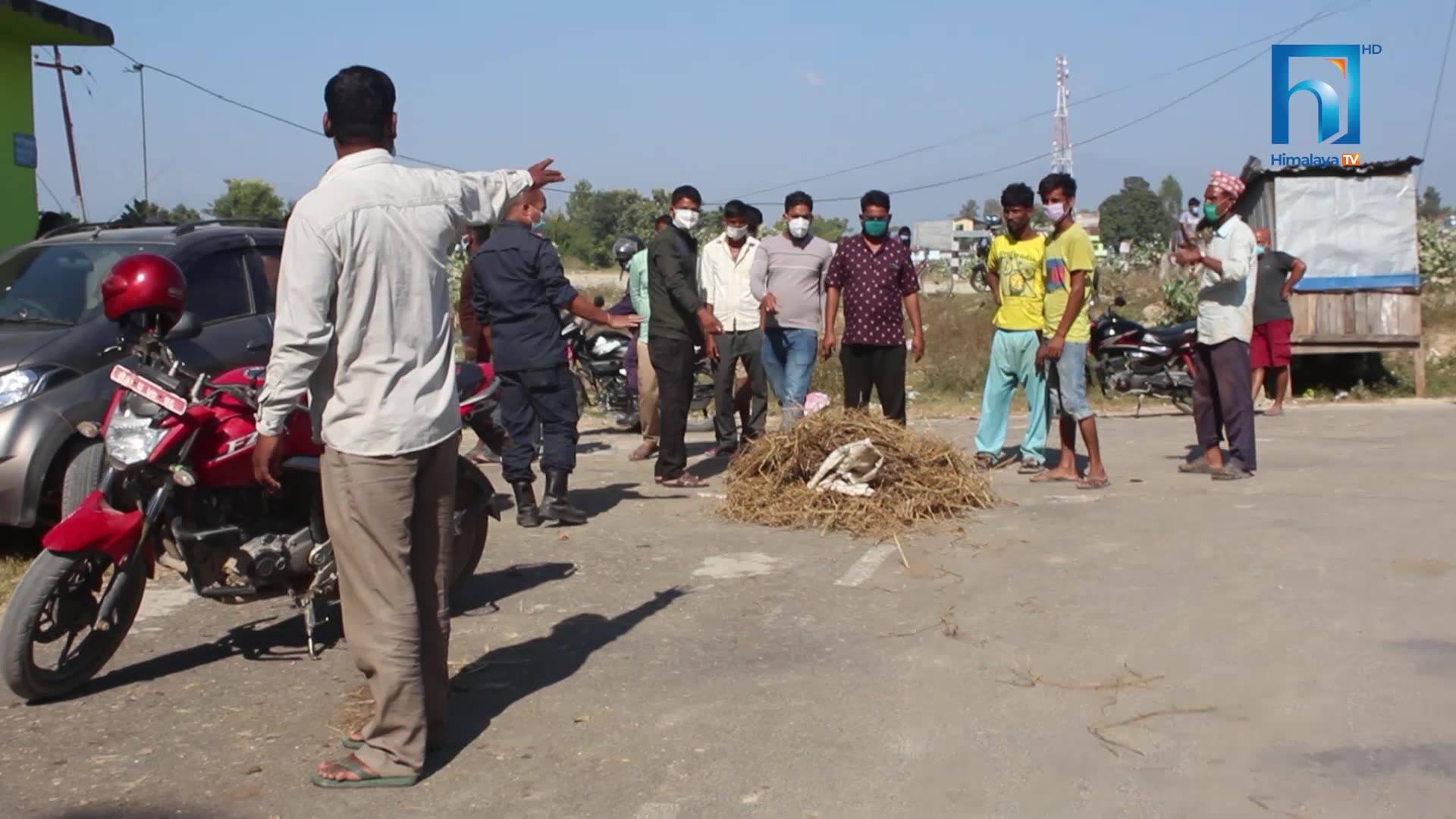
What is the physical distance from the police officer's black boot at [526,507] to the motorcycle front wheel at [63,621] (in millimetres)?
3035

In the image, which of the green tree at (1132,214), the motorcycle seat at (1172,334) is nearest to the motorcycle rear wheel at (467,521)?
the motorcycle seat at (1172,334)

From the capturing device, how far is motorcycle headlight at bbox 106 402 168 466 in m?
5.12

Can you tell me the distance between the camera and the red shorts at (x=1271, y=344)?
14.5 metres

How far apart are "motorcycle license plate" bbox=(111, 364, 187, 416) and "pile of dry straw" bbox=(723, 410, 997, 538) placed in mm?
3966

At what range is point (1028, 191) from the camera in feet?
31.4

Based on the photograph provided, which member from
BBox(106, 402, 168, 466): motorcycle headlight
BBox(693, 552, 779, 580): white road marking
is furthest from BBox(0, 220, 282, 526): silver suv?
BBox(693, 552, 779, 580): white road marking

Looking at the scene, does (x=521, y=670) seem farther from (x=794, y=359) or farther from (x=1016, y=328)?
(x=1016, y=328)

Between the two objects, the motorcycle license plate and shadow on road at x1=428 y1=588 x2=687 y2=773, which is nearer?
shadow on road at x1=428 y1=588 x2=687 y2=773

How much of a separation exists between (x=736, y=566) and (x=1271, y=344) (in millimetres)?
9238

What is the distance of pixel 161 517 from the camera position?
17.3 feet

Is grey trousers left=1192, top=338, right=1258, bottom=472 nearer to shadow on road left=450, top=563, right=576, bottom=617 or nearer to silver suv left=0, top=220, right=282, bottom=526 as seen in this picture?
shadow on road left=450, top=563, right=576, bottom=617

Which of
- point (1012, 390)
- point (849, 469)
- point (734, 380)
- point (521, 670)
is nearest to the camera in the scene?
point (521, 670)

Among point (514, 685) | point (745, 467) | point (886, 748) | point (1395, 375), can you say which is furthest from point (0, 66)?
point (1395, 375)

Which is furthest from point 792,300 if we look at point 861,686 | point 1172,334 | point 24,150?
point 24,150
